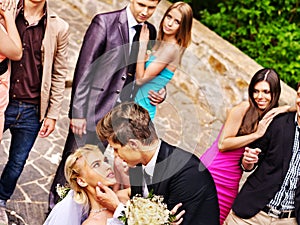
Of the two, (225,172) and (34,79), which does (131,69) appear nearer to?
(34,79)

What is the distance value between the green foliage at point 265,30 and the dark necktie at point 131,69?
3.67m

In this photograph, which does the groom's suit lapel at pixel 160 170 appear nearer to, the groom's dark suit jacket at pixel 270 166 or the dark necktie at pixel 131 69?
the groom's dark suit jacket at pixel 270 166

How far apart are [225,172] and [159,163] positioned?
3.68ft

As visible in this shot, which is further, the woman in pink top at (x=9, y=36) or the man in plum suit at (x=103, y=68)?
the man in plum suit at (x=103, y=68)

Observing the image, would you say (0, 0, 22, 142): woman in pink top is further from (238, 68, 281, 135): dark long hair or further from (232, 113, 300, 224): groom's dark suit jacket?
(232, 113, 300, 224): groom's dark suit jacket

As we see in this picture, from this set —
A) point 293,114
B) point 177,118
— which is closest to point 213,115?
point 177,118

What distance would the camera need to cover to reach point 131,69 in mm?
5590

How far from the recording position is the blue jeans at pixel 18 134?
526 cm

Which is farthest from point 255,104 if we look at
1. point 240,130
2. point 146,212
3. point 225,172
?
point 146,212

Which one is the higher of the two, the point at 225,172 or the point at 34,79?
the point at 34,79

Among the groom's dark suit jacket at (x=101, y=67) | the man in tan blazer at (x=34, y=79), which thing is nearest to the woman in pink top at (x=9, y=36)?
the man in tan blazer at (x=34, y=79)

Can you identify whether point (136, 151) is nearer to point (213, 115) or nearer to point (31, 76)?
point (31, 76)

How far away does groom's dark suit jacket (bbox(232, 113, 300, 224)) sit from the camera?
5.14 meters

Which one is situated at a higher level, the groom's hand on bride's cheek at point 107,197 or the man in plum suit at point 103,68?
the man in plum suit at point 103,68
